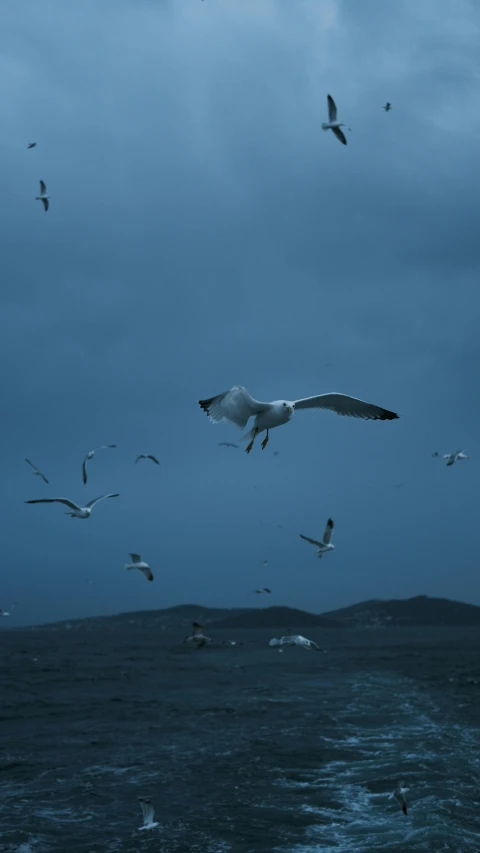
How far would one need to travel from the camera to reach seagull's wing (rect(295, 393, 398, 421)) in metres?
14.7

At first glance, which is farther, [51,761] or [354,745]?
[354,745]

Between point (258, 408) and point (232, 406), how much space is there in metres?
0.56

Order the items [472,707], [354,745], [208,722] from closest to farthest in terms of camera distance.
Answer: [354,745] < [208,722] < [472,707]

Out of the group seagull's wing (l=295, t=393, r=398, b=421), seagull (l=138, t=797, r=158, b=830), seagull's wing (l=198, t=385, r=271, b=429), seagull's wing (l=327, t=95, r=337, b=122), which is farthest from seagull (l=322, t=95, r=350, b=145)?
seagull (l=138, t=797, r=158, b=830)

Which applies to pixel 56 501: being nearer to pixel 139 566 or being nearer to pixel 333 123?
pixel 139 566

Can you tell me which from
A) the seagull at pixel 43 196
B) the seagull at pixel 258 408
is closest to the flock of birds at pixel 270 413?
the seagull at pixel 258 408

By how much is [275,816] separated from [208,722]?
41.5ft

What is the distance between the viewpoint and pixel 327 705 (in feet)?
110

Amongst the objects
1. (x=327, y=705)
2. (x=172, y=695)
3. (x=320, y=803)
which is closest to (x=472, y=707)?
(x=327, y=705)

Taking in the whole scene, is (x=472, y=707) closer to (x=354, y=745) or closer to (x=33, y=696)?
(x=354, y=745)

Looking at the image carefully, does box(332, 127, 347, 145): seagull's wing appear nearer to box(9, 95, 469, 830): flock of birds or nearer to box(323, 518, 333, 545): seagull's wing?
box(9, 95, 469, 830): flock of birds

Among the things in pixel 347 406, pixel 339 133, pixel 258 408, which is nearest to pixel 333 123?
pixel 339 133

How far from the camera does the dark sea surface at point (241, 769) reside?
1526 centimetres

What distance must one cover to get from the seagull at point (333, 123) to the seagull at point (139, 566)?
1204 centimetres
